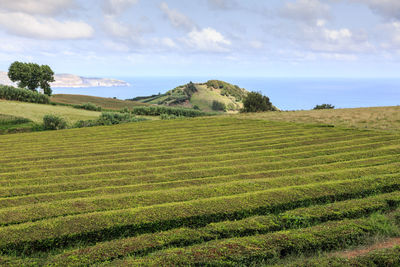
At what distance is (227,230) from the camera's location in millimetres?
8641

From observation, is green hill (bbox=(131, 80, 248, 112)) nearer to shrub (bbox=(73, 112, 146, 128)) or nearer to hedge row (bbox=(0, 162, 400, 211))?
shrub (bbox=(73, 112, 146, 128))

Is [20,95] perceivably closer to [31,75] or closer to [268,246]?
[31,75]

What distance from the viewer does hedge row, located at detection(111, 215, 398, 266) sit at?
7.07 meters

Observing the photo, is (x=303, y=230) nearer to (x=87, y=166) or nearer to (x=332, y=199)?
(x=332, y=199)

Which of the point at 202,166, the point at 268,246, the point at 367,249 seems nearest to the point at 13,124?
the point at 202,166

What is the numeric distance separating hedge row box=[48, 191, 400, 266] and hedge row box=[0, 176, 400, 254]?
0.62 meters

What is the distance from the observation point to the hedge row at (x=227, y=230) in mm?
7529

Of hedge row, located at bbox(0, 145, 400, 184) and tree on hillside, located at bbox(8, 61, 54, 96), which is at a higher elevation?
tree on hillside, located at bbox(8, 61, 54, 96)

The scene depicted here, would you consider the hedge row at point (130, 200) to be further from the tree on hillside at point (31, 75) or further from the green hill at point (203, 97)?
the green hill at point (203, 97)

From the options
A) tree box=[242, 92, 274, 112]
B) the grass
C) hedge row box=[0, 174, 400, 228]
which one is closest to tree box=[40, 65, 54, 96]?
tree box=[242, 92, 274, 112]

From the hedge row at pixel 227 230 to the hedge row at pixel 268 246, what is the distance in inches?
18.8

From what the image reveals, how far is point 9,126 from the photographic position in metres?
42.3

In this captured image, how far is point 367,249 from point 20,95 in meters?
71.5

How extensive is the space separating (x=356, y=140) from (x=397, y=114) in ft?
50.9
